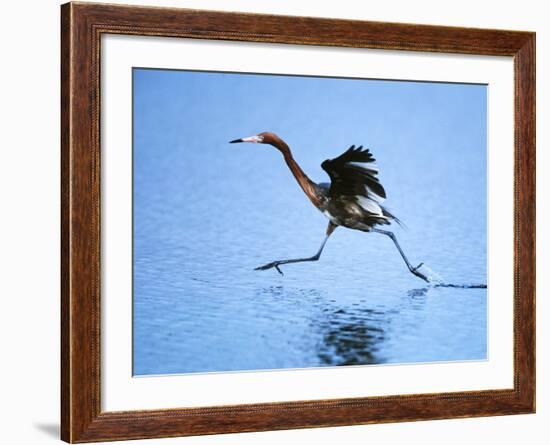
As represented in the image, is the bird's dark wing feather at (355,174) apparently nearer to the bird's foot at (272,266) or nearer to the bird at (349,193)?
the bird at (349,193)

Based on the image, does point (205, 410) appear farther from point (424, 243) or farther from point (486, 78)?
point (486, 78)

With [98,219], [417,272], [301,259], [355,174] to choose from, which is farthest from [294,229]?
[98,219]

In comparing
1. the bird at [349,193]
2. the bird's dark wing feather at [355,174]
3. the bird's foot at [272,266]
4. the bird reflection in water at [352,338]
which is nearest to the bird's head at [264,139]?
the bird at [349,193]

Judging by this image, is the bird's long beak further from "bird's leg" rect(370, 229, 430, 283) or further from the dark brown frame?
"bird's leg" rect(370, 229, 430, 283)

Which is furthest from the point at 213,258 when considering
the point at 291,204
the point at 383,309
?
the point at 383,309

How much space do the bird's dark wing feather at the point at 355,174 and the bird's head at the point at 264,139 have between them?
0.12m

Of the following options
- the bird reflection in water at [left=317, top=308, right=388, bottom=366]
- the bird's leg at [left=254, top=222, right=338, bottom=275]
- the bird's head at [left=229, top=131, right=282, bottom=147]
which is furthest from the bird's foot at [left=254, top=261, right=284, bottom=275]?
→ the bird's head at [left=229, top=131, right=282, bottom=147]

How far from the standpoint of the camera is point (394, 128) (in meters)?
2.79

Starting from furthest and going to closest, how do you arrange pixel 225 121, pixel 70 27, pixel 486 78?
pixel 486 78, pixel 225 121, pixel 70 27

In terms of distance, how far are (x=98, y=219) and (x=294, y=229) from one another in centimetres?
44

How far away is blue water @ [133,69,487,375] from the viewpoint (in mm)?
2602

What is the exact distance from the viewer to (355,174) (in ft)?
9.05

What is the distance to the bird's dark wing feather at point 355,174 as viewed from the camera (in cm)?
275

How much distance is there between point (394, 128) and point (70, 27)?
2.47 feet
